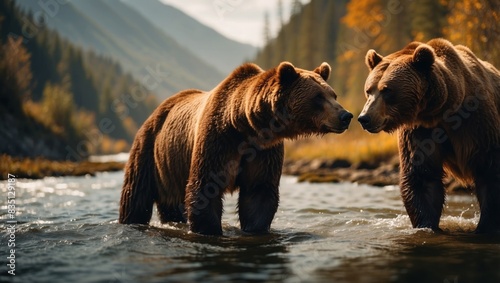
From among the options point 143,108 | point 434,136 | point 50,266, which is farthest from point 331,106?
point 143,108

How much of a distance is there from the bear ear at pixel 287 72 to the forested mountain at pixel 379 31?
1128cm

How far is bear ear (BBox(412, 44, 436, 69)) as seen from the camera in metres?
5.92

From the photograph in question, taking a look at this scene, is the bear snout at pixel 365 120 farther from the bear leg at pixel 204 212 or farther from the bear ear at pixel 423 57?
the bear leg at pixel 204 212

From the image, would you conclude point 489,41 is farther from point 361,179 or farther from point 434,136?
point 434,136

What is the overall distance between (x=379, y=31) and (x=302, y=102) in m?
31.8

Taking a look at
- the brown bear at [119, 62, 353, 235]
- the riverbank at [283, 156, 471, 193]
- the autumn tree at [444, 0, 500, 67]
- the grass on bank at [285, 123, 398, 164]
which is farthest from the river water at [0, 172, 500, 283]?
the autumn tree at [444, 0, 500, 67]

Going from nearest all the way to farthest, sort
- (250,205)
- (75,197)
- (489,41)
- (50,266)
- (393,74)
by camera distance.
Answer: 1. (50,266)
2. (393,74)
3. (250,205)
4. (75,197)
5. (489,41)

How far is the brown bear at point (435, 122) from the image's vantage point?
235 inches

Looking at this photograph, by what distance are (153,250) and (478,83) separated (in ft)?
11.9

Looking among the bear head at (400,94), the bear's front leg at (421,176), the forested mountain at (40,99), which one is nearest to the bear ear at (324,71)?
the bear head at (400,94)

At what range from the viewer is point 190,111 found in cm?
743

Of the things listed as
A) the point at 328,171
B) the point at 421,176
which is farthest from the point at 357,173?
the point at 421,176

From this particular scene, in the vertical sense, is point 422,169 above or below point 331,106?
below

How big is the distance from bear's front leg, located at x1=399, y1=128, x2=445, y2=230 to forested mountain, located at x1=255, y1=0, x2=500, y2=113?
10.7 m
